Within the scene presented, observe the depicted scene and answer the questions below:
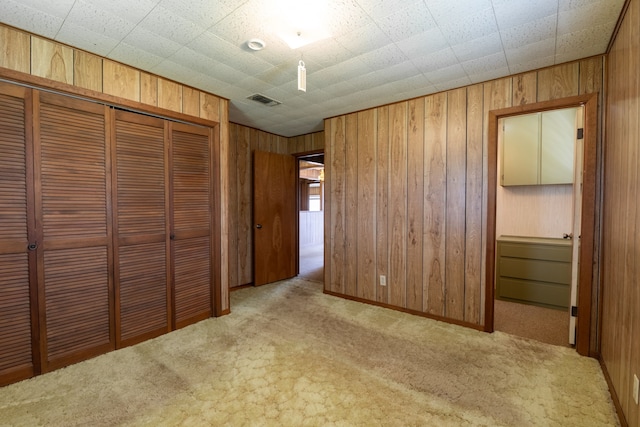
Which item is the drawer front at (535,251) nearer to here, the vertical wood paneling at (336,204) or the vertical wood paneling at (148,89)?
the vertical wood paneling at (336,204)

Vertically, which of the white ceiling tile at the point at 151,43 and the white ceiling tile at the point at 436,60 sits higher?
the white ceiling tile at the point at 436,60

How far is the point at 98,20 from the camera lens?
182cm

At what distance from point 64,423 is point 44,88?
2.18m

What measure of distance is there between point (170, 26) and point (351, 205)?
2.56 meters

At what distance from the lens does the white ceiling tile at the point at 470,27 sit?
1.79 meters

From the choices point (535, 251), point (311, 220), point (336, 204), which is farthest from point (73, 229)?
point (311, 220)

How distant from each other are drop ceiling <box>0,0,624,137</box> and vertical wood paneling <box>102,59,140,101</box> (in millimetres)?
75

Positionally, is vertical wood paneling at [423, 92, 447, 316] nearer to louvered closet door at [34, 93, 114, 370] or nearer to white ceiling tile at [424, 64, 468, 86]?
white ceiling tile at [424, 64, 468, 86]

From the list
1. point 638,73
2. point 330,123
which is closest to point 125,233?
point 330,123

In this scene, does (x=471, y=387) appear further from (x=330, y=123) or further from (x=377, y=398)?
(x=330, y=123)

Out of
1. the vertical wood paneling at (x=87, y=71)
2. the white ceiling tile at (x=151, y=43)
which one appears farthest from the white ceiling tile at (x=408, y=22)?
the vertical wood paneling at (x=87, y=71)

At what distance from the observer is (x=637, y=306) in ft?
4.50

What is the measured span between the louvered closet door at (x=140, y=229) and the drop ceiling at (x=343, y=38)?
2.02ft

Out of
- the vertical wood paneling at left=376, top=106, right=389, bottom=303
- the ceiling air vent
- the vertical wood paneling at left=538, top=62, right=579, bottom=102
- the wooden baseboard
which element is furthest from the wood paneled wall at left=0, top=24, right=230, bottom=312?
the wooden baseboard
